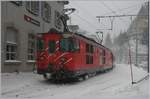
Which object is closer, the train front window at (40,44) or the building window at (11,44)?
the train front window at (40,44)

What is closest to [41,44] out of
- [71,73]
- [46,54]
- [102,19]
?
[46,54]

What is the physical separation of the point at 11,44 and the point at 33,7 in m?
5.55

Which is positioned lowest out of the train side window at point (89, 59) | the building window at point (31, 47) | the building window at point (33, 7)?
the train side window at point (89, 59)

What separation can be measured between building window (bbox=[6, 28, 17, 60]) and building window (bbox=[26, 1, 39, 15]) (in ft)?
10.6

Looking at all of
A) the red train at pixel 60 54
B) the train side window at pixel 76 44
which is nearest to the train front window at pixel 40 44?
the red train at pixel 60 54

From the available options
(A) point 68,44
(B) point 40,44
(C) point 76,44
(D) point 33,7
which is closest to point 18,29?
(D) point 33,7

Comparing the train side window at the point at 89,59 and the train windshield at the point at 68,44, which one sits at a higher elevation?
the train windshield at the point at 68,44

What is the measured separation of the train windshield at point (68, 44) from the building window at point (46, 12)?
12298mm

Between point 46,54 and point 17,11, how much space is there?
6330mm

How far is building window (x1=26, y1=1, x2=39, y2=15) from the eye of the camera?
25755mm

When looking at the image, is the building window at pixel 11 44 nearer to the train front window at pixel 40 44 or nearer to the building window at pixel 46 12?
the train front window at pixel 40 44

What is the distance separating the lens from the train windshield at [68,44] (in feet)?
58.1

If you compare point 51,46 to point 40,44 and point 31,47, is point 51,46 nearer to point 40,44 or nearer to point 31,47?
point 40,44

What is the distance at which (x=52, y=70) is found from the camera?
58.1ft
